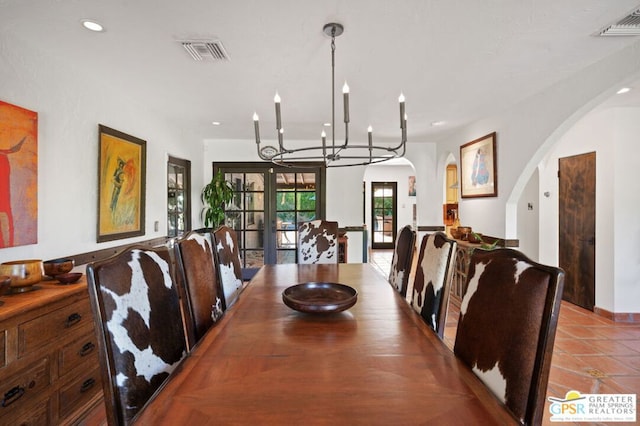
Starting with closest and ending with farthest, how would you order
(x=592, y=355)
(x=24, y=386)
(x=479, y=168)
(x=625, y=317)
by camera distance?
(x=24, y=386), (x=592, y=355), (x=625, y=317), (x=479, y=168)

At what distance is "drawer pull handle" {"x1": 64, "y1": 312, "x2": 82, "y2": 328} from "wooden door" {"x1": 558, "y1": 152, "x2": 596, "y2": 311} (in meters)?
4.46

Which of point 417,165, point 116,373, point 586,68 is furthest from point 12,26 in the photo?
point 417,165

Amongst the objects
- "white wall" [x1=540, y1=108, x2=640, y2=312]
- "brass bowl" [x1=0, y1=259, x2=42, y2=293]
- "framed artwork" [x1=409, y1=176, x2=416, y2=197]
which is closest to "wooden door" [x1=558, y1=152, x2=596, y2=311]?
"white wall" [x1=540, y1=108, x2=640, y2=312]

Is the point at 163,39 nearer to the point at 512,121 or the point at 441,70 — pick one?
the point at 441,70

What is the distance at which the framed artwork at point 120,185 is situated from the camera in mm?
2621

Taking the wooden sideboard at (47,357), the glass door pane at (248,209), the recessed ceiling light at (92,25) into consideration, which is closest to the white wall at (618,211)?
the glass door pane at (248,209)

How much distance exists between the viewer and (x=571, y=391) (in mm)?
2004

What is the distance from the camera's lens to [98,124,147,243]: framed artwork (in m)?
2.62

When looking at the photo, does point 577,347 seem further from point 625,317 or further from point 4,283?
point 4,283

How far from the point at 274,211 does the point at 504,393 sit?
444 cm

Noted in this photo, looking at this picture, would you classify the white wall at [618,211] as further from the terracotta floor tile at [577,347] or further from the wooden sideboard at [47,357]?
the wooden sideboard at [47,357]

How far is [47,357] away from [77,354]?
217mm

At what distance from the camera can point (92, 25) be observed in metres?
1.77

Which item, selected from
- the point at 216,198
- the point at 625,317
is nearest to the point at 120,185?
the point at 216,198
